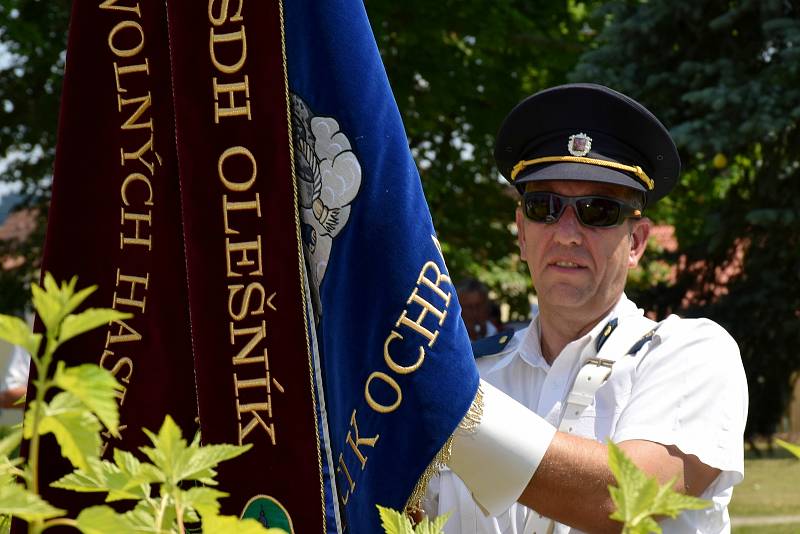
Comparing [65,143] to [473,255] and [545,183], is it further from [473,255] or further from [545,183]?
[473,255]

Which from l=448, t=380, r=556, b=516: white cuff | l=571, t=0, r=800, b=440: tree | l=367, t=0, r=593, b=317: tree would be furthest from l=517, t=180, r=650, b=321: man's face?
l=367, t=0, r=593, b=317: tree

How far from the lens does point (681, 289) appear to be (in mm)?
9234

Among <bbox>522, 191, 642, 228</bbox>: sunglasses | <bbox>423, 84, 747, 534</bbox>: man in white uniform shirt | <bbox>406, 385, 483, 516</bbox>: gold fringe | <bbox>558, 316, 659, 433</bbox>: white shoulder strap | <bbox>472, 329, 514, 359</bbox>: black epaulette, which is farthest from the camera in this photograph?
<bbox>472, 329, 514, 359</bbox>: black epaulette

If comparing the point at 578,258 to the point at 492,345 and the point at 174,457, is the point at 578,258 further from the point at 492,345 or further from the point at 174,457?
the point at 174,457

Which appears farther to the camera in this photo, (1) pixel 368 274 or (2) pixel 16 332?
(1) pixel 368 274

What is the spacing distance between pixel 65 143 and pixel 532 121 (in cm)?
113

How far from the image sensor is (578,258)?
7.95ft

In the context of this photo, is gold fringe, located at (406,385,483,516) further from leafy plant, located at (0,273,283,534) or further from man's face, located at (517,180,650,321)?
man's face, located at (517,180,650,321)

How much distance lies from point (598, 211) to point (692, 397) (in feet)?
1.71

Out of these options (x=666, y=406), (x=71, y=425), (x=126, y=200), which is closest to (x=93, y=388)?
(x=71, y=425)

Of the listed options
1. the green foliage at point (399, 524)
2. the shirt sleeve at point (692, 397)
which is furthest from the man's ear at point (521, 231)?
the green foliage at point (399, 524)

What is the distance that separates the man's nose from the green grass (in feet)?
25.8

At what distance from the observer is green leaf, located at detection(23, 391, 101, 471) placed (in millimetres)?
859

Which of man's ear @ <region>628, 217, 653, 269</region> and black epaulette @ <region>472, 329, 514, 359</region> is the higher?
man's ear @ <region>628, 217, 653, 269</region>
